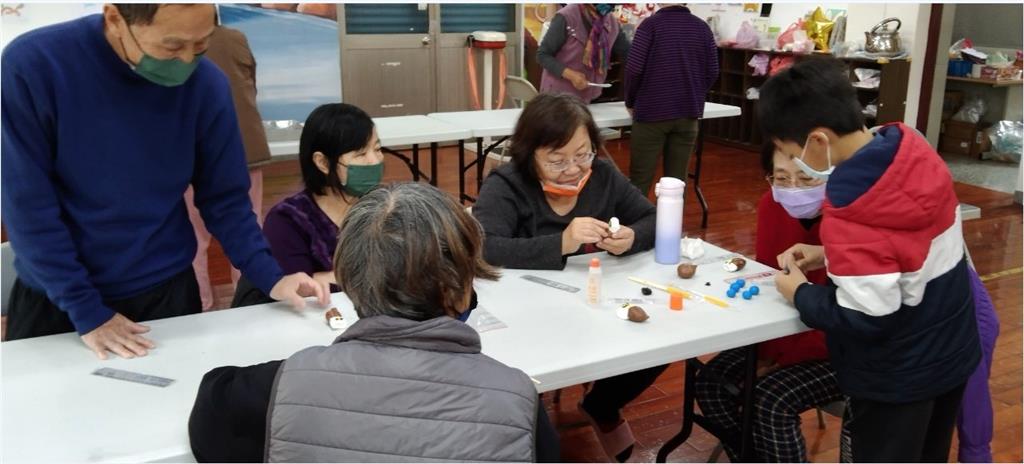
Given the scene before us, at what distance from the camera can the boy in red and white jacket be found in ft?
5.20

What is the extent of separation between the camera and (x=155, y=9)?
4.94 feet

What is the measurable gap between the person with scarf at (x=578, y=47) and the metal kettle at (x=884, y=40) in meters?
2.36

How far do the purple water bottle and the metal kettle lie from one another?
474cm

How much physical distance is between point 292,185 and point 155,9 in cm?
504

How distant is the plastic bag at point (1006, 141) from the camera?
687 centimetres

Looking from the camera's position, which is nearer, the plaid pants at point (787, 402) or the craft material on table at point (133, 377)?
the craft material on table at point (133, 377)

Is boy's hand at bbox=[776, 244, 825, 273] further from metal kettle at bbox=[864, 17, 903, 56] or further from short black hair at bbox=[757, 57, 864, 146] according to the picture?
metal kettle at bbox=[864, 17, 903, 56]

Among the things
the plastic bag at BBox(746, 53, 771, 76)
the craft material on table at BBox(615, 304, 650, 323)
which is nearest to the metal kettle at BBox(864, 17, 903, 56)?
the plastic bag at BBox(746, 53, 771, 76)

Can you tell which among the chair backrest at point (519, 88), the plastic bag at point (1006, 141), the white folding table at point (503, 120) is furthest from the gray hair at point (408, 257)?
the plastic bag at point (1006, 141)

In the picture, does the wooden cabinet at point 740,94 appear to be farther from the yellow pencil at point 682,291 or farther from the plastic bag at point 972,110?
the yellow pencil at point 682,291

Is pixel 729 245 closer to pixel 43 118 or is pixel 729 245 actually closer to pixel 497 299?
pixel 497 299

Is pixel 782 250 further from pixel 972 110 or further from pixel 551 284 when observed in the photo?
pixel 972 110

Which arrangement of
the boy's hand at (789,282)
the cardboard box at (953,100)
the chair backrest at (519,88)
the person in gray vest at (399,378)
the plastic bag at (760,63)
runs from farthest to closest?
1. the plastic bag at (760,63)
2. the cardboard box at (953,100)
3. the chair backrest at (519,88)
4. the boy's hand at (789,282)
5. the person in gray vest at (399,378)

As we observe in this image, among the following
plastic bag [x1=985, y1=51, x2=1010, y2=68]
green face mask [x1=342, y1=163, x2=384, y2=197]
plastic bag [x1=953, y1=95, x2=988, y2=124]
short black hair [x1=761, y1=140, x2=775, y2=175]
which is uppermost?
plastic bag [x1=985, y1=51, x2=1010, y2=68]
